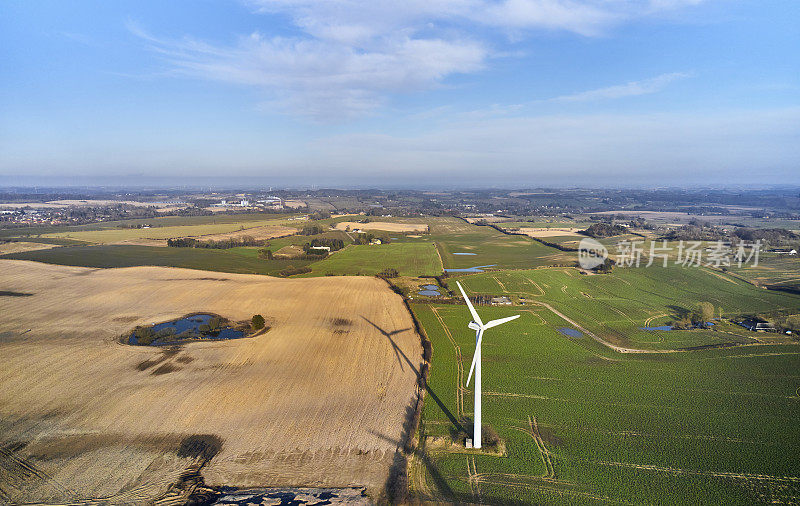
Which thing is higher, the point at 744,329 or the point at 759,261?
the point at 759,261

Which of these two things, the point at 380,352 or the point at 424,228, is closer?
the point at 380,352

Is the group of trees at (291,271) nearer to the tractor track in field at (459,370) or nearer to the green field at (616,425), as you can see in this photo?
the tractor track in field at (459,370)

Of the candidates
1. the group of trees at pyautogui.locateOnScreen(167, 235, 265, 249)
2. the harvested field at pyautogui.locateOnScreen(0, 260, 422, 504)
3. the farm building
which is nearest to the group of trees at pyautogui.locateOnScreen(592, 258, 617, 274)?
the farm building

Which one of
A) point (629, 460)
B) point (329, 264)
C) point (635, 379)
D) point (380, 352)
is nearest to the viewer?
point (629, 460)

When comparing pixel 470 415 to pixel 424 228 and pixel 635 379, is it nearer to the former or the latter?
pixel 635 379

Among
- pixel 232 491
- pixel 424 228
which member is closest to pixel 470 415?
pixel 232 491

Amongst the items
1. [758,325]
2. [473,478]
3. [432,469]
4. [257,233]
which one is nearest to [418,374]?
[432,469]

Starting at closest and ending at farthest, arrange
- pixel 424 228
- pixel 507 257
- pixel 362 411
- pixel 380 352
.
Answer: pixel 362 411 < pixel 380 352 < pixel 507 257 < pixel 424 228
